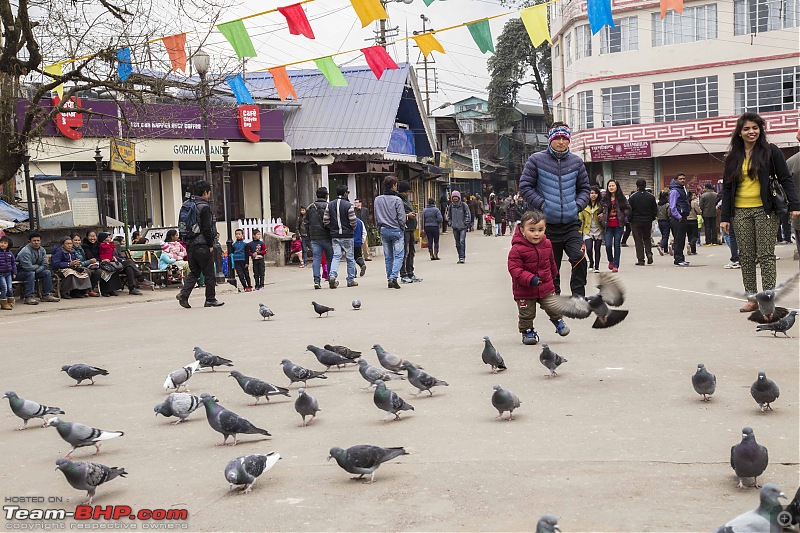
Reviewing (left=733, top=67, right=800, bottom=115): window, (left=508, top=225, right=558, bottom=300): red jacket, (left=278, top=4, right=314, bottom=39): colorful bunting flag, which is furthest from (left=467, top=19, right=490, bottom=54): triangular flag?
(left=733, top=67, right=800, bottom=115): window

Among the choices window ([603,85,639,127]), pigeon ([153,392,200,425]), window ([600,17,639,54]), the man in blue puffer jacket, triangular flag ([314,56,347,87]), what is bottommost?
pigeon ([153,392,200,425])

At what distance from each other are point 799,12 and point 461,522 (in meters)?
39.7

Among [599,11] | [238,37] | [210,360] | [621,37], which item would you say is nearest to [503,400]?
[210,360]

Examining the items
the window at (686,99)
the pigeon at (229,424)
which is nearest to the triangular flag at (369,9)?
the pigeon at (229,424)

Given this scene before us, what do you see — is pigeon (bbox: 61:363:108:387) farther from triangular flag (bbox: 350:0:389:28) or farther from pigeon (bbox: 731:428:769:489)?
triangular flag (bbox: 350:0:389:28)

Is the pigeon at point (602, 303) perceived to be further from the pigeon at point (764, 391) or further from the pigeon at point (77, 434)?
the pigeon at point (77, 434)

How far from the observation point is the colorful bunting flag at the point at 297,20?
14789mm

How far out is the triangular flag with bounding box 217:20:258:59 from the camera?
15.3 metres

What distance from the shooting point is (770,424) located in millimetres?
5344

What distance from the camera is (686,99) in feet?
133

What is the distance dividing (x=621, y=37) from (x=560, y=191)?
3423cm

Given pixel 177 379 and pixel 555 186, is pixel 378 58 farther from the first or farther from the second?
pixel 177 379

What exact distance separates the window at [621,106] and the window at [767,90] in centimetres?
Answer: 443

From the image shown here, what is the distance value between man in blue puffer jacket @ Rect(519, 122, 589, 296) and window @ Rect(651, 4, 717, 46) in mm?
32066
